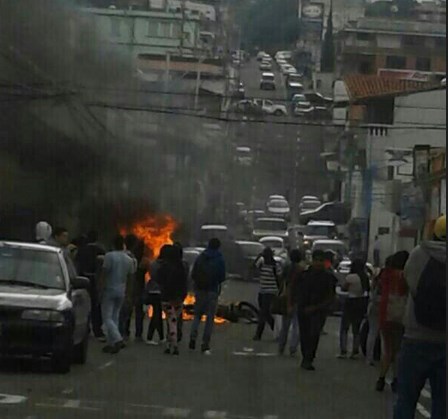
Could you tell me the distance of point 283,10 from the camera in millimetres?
27984

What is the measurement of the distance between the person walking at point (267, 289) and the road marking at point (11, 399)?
8.20 meters

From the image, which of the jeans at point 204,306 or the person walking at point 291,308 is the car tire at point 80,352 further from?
the person walking at point 291,308

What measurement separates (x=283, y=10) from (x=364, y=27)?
8.23 feet

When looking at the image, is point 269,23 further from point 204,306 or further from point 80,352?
point 80,352

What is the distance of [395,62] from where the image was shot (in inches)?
1182

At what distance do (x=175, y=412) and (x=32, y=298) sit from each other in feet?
9.11

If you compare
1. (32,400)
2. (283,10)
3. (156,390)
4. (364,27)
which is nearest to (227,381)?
(156,390)

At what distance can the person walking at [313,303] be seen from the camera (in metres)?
15.6

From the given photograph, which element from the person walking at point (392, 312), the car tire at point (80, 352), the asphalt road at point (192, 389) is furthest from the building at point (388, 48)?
the car tire at point (80, 352)

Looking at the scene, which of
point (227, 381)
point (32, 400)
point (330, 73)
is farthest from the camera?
point (330, 73)

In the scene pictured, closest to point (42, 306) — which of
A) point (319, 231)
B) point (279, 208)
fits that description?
point (319, 231)

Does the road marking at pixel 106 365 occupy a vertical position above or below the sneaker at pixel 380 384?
below

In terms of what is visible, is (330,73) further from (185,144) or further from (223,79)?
(185,144)

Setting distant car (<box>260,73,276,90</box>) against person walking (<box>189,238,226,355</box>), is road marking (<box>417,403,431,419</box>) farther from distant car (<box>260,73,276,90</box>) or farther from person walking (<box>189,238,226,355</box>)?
distant car (<box>260,73,276,90</box>)
